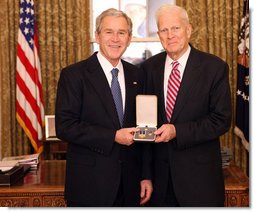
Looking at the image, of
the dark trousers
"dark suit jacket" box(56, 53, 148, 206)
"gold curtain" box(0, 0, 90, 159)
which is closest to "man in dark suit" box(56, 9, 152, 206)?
"dark suit jacket" box(56, 53, 148, 206)

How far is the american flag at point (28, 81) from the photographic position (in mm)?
4605

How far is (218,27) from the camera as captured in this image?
4.82 metres

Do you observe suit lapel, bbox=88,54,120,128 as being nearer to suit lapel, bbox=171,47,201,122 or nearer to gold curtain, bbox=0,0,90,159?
suit lapel, bbox=171,47,201,122

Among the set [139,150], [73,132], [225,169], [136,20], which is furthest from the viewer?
[136,20]

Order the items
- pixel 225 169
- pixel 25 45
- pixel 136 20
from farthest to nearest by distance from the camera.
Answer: pixel 136 20
pixel 25 45
pixel 225 169

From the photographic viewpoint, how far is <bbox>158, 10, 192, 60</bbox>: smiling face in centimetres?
209

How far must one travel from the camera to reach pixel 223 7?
4797 millimetres

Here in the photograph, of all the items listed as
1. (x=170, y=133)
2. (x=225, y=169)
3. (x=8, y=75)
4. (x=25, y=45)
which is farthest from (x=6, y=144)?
(x=170, y=133)

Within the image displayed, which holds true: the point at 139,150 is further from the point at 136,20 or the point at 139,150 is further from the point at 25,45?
the point at 136,20

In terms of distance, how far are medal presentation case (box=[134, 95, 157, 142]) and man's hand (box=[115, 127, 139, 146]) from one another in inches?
1.8

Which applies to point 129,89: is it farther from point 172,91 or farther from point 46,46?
point 46,46

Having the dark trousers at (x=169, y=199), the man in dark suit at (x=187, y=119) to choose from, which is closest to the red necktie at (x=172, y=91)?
the man in dark suit at (x=187, y=119)

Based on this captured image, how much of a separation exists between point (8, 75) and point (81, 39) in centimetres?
97

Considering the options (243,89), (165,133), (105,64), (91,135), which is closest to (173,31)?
(105,64)
